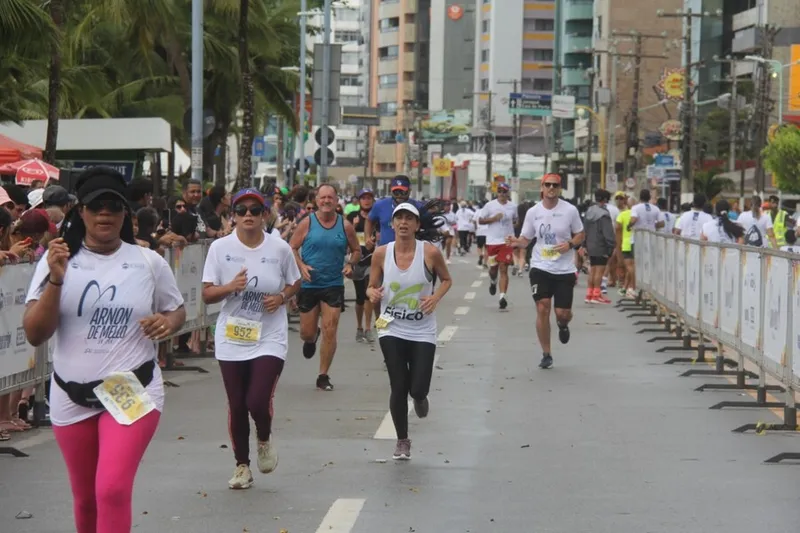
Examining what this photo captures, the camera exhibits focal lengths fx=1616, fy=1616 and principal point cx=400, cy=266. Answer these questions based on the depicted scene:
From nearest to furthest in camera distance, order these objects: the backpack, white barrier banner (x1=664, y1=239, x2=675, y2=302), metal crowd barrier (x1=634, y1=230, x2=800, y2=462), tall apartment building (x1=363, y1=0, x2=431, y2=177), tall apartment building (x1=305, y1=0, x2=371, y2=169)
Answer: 1. metal crowd barrier (x1=634, y1=230, x2=800, y2=462)
2. white barrier banner (x1=664, y1=239, x2=675, y2=302)
3. the backpack
4. tall apartment building (x1=363, y1=0, x2=431, y2=177)
5. tall apartment building (x1=305, y1=0, x2=371, y2=169)

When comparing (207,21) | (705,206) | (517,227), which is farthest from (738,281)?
Answer: (207,21)

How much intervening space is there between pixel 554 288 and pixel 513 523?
8135 mm

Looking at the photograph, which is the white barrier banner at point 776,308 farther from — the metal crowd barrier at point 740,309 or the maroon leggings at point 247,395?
the maroon leggings at point 247,395

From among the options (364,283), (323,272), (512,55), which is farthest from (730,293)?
(512,55)

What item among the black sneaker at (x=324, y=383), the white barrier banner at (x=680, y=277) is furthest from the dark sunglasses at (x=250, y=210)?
the white barrier banner at (x=680, y=277)

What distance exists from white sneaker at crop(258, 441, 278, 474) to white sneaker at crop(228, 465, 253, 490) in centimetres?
10

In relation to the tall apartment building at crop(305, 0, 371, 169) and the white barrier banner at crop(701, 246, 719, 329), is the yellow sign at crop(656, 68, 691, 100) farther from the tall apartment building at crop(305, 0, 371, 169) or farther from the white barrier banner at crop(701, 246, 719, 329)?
the tall apartment building at crop(305, 0, 371, 169)

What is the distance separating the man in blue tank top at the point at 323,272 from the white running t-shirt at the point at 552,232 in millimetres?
2525

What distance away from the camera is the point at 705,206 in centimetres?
2575

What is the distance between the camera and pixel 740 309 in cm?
1469

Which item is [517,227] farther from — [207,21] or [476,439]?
[476,439]

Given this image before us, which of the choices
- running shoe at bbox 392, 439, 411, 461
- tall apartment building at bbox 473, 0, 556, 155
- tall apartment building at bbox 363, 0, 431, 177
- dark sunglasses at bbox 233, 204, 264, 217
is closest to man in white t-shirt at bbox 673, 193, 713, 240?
running shoe at bbox 392, 439, 411, 461

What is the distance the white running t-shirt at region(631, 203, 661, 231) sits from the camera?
2872 centimetres

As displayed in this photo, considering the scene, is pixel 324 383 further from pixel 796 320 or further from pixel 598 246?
pixel 598 246
